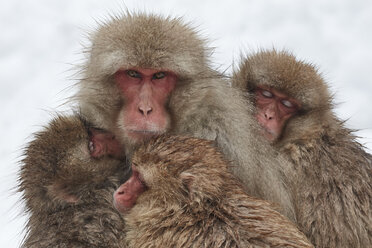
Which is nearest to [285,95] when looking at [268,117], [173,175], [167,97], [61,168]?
[268,117]

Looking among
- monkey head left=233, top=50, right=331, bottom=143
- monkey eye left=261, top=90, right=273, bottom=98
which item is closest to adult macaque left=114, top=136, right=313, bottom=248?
monkey head left=233, top=50, right=331, bottom=143

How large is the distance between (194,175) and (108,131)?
0.95 m

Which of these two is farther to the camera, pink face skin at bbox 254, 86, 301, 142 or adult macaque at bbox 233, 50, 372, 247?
pink face skin at bbox 254, 86, 301, 142

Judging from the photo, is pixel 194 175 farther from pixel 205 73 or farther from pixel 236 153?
pixel 205 73

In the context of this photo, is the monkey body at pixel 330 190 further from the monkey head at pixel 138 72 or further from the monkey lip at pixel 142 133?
the monkey lip at pixel 142 133

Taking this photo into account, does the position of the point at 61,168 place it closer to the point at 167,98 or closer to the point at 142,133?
the point at 142,133

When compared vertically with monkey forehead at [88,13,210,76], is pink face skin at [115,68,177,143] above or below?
below

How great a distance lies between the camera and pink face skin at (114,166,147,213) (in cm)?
301

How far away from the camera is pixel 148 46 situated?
11.4ft

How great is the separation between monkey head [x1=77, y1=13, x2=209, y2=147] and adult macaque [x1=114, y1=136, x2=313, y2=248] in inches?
15.0

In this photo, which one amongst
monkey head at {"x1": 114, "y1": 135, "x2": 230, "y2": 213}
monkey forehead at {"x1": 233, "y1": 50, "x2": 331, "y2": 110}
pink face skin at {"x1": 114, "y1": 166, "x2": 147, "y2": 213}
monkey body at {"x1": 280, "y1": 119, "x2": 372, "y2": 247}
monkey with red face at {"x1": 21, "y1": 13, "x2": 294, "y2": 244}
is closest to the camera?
monkey head at {"x1": 114, "y1": 135, "x2": 230, "y2": 213}

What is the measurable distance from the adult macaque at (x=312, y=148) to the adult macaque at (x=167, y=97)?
0.27m

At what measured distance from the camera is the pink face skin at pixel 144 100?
332 centimetres

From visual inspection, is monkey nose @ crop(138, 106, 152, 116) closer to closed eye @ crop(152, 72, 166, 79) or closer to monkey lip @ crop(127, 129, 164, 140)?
monkey lip @ crop(127, 129, 164, 140)
